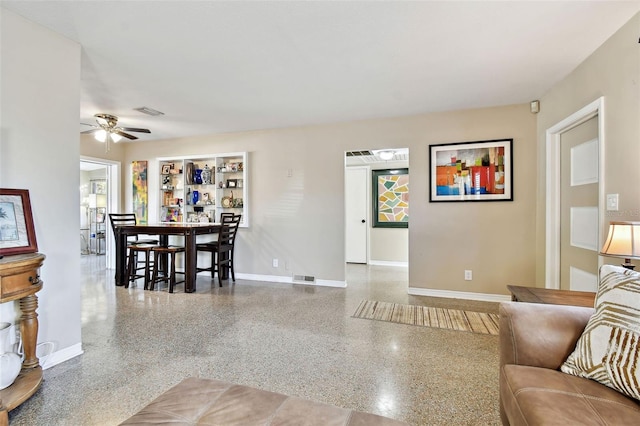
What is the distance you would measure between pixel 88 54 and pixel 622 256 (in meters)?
3.93

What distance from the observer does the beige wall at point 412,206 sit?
355 cm

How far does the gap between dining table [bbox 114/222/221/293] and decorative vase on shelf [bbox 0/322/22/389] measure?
7.30 feet

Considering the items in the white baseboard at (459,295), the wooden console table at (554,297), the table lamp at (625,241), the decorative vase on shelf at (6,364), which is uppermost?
the table lamp at (625,241)

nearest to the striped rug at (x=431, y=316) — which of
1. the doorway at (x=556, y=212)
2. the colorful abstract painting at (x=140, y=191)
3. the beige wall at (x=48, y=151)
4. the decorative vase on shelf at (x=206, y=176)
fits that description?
the doorway at (x=556, y=212)

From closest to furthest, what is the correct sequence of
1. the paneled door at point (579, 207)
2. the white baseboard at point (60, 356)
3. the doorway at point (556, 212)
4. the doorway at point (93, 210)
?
the white baseboard at point (60, 356) < the paneled door at point (579, 207) < the doorway at point (556, 212) < the doorway at point (93, 210)

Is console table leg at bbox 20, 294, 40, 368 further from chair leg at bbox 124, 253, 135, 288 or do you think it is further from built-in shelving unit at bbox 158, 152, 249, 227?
built-in shelving unit at bbox 158, 152, 249, 227

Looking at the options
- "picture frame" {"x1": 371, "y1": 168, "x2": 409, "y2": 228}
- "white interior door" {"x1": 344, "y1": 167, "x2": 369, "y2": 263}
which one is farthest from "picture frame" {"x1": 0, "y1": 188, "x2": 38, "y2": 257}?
"picture frame" {"x1": 371, "y1": 168, "x2": 409, "y2": 228}

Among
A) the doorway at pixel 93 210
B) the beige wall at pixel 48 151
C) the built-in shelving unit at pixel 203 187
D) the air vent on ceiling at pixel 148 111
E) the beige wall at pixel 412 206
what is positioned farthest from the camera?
the doorway at pixel 93 210

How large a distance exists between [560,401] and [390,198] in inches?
208

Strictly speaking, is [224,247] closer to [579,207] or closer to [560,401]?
[560,401]

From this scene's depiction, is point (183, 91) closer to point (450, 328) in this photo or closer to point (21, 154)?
point (21, 154)

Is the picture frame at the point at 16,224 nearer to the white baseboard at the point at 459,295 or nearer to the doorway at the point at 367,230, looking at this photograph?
the white baseboard at the point at 459,295

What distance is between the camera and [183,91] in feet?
10.4

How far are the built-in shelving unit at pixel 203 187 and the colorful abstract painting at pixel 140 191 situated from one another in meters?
0.36
